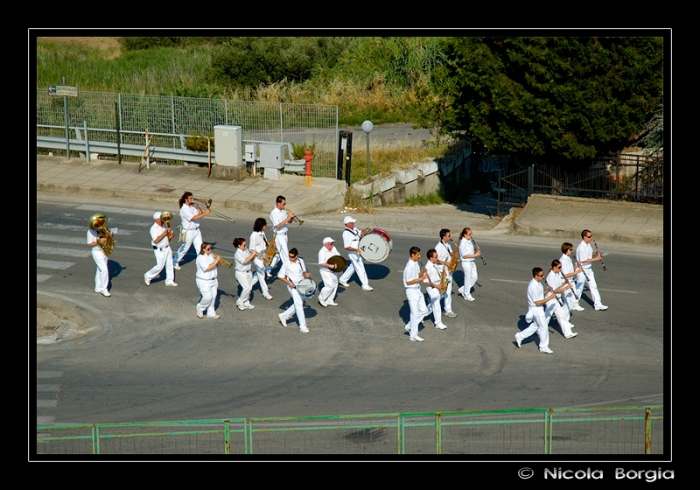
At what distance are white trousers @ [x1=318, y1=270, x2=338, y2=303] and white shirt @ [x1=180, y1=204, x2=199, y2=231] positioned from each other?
121 inches

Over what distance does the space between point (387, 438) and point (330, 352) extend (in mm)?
3947

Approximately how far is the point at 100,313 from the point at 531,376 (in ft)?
25.7

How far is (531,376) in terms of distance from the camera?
52.1ft

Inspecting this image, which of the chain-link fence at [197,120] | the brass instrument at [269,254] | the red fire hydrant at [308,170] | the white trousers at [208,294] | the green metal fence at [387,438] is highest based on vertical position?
the chain-link fence at [197,120]

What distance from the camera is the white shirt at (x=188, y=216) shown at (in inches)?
788

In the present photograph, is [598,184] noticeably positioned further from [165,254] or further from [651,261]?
[165,254]

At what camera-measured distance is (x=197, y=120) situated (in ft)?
94.2

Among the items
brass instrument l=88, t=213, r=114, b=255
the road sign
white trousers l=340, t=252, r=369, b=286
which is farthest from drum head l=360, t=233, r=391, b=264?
the road sign

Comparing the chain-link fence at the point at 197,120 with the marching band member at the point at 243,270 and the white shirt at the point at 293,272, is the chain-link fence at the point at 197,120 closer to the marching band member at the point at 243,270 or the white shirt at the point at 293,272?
the marching band member at the point at 243,270

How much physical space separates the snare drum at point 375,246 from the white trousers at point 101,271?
188 inches

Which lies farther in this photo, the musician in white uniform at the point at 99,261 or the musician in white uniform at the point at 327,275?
the musician in white uniform at the point at 99,261

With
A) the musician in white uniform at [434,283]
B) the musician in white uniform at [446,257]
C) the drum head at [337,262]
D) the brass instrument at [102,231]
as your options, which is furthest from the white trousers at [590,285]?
the brass instrument at [102,231]

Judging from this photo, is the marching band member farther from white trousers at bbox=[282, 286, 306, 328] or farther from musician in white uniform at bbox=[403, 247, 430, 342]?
musician in white uniform at bbox=[403, 247, 430, 342]

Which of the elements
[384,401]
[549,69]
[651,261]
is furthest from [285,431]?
[549,69]
